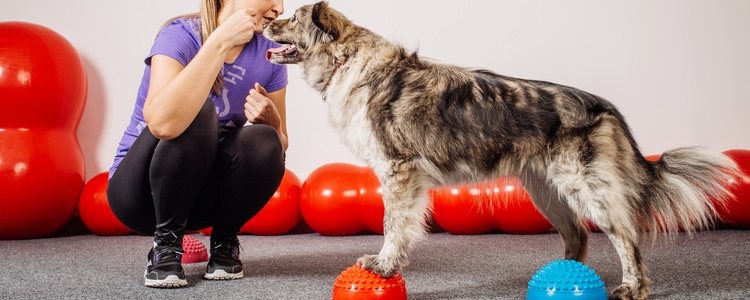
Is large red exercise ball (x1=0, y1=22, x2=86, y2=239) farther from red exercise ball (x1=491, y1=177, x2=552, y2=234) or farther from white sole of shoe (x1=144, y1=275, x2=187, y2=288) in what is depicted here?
red exercise ball (x1=491, y1=177, x2=552, y2=234)

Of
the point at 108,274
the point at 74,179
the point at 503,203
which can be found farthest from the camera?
the point at 74,179

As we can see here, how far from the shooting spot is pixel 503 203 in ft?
13.1

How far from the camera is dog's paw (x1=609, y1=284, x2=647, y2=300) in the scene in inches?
83.0

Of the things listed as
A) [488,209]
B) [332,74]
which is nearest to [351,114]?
[332,74]

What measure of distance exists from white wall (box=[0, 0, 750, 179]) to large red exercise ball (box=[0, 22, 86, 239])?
4.86 feet

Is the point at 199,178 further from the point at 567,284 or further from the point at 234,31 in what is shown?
the point at 567,284

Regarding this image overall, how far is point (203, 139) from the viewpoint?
2.33m

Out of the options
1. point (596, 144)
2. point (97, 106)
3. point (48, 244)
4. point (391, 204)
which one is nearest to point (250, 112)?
point (391, 204)

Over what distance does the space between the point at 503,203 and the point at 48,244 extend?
8.93 feet

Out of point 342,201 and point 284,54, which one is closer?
point 284,54

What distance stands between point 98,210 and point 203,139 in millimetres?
2345

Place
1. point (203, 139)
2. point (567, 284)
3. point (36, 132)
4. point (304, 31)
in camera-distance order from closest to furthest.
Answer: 1. point (567, 284)
2. point (203, 139)
3. point (304, 31)
4. point (36, 132)

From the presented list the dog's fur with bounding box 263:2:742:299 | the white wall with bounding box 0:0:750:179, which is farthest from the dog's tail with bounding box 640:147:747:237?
the white wall with bounding box 0:0:750:179

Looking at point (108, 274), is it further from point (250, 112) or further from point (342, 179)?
point (342, 179)
